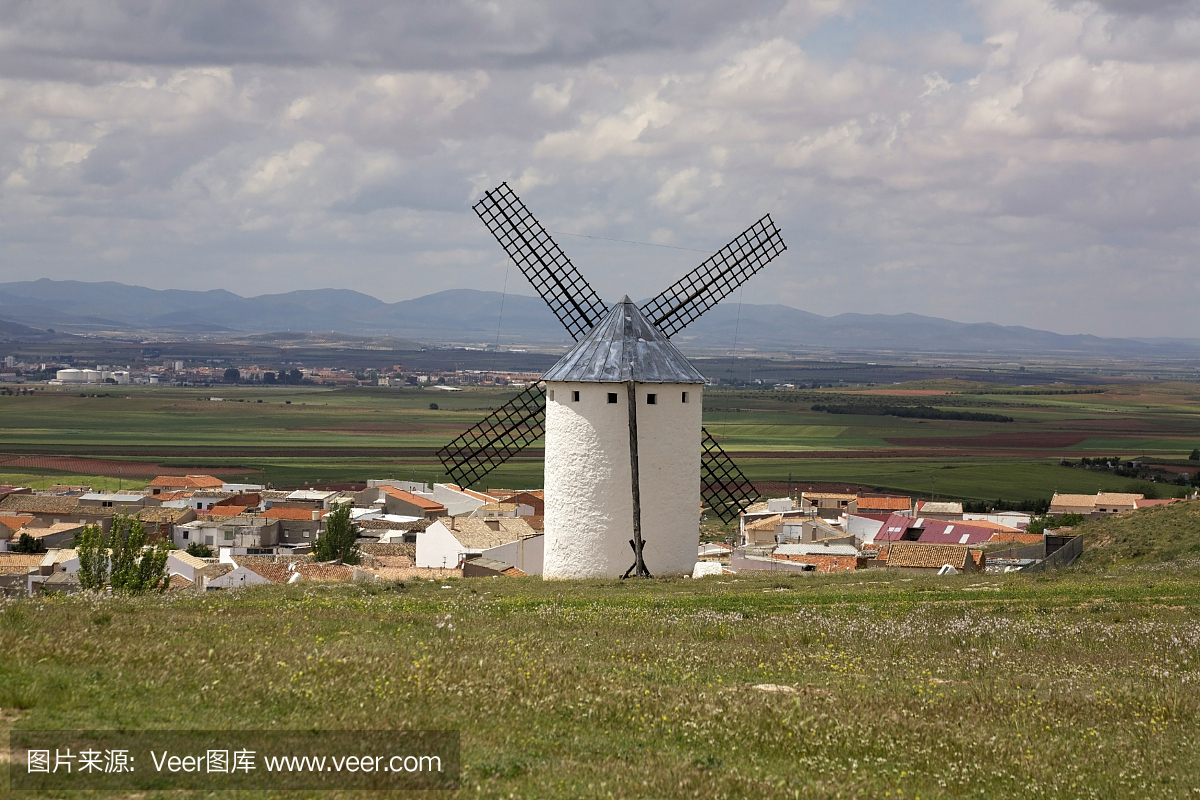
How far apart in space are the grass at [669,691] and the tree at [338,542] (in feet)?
104

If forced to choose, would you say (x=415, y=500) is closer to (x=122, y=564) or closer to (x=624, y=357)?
(x=122, y=564)

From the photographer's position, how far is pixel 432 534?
47.3 metres

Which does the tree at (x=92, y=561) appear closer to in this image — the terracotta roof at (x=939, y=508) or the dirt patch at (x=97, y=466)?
the terracotta roof at (x=939, y=508)

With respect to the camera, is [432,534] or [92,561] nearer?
[92,561]

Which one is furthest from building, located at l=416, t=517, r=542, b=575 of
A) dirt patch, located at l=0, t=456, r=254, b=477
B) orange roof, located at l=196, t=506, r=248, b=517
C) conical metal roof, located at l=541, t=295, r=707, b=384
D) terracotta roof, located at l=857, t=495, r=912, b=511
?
dirt patch, located at l=0, t=456, r=254, b=477

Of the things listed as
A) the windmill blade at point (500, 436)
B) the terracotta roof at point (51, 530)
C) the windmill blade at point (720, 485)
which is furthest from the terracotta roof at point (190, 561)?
the windmill blade at point (720, 485)

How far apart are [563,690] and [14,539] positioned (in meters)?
55.3

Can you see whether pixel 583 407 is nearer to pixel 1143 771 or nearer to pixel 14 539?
pixel 1143 771

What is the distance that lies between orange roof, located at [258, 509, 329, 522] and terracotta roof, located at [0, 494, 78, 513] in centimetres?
1179

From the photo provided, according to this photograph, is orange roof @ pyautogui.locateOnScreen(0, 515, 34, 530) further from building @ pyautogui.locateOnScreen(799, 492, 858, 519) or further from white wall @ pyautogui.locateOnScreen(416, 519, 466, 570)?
building @ pyautogui.locateOnScreen(799, 492, 858, 519)

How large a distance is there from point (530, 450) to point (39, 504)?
71.2m

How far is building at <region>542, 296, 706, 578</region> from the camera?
993 inches

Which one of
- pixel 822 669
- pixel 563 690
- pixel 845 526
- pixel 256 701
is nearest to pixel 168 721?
pixel 256 701

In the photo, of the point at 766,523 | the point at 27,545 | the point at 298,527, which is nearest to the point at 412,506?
the point at 298,527
